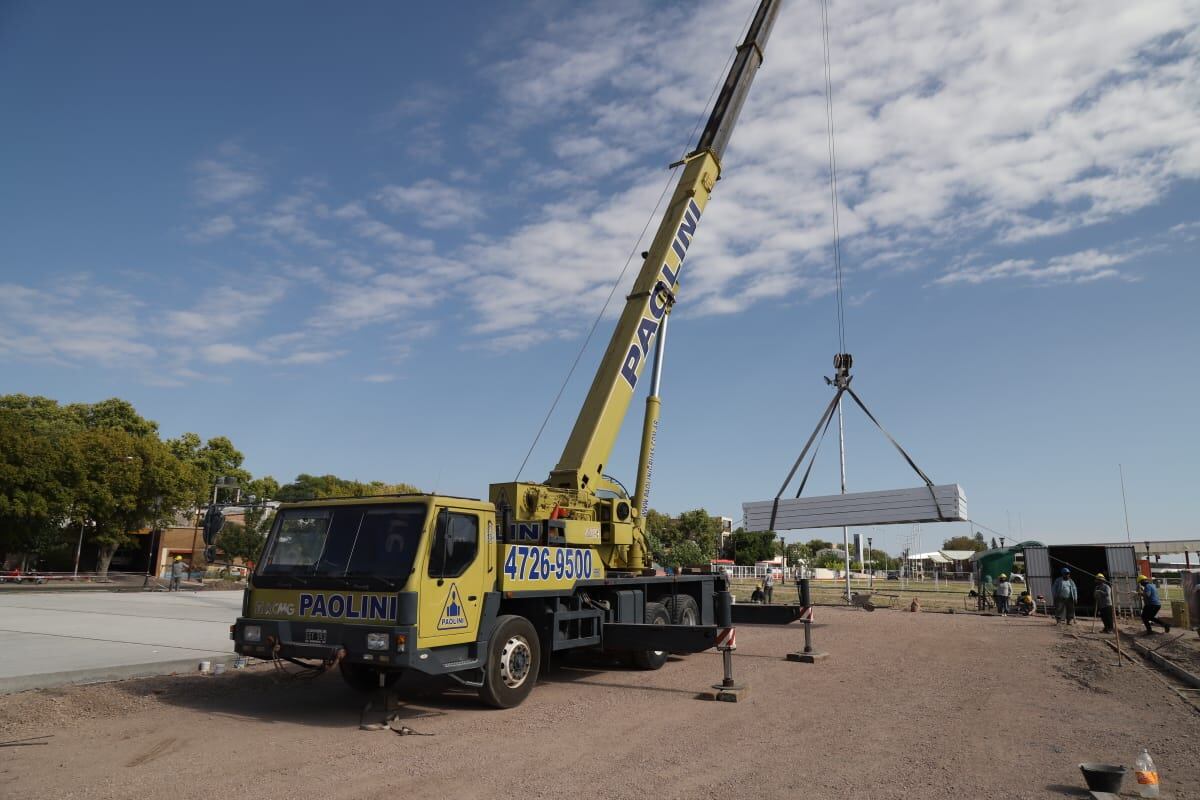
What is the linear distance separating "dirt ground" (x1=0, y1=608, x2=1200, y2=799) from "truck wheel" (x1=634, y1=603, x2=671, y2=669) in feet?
1.41

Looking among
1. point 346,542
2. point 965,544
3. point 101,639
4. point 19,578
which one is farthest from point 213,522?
point 965,544

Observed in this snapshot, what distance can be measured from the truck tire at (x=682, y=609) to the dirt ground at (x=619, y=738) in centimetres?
118

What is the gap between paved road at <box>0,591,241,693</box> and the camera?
9352mm

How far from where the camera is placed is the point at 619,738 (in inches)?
279

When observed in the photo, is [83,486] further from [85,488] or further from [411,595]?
[411,595]

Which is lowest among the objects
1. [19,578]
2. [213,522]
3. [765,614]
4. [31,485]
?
[19,578]

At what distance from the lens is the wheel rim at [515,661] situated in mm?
8328

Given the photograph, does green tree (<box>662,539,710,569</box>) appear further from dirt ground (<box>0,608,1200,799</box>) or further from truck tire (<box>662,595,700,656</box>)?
dirt ground (<box>0,608,1200,799</box>)

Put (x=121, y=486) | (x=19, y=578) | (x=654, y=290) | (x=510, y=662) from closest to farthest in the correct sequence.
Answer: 1. (x=510, y=662)
2. (x=654, y=290)
3. (x=19, y=578)
4. (x=121, y=486)

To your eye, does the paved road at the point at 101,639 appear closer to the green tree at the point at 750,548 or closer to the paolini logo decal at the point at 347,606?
the paolini logo decal at the point at 347,606

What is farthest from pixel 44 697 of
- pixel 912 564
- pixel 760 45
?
pixel 912 564

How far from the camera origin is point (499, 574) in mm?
8453

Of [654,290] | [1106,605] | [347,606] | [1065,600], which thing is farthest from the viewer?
[1065,600]

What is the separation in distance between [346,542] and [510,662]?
2288 millimetres
